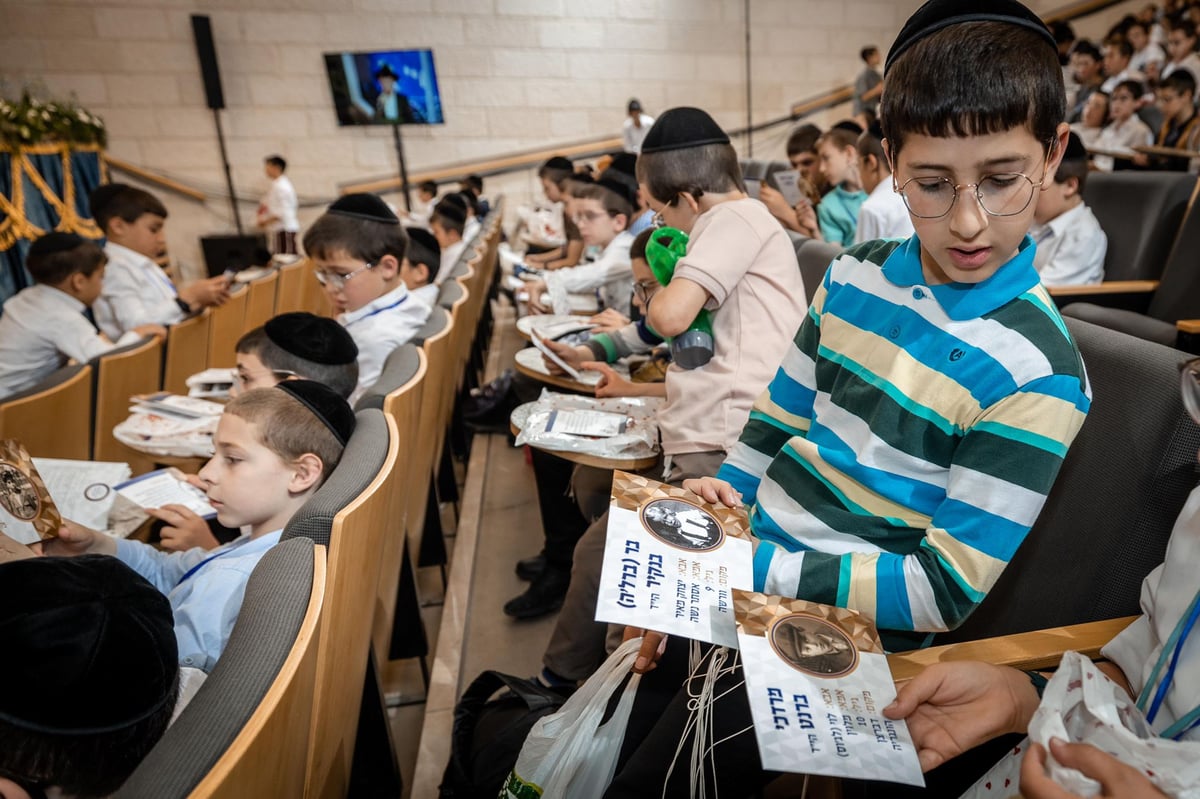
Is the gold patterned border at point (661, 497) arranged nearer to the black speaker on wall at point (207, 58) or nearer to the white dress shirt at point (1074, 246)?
the white dress shirt at point (1074, 246)

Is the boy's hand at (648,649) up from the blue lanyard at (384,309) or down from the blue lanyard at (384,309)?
down

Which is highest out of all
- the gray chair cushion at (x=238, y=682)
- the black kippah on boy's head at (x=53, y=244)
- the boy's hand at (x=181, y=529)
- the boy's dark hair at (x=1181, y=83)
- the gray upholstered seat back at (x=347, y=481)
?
the boy's dark hair at (x=1181, y=83)

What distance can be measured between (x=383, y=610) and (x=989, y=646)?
3.72ft

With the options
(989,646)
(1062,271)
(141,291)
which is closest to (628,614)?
(989,646)

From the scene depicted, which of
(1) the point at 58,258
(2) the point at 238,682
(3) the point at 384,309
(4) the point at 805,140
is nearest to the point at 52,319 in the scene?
(1) the point at 58,258

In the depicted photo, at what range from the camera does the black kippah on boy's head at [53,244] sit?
263 cm

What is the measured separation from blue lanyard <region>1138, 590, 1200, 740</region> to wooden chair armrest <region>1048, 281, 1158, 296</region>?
6.37 ft

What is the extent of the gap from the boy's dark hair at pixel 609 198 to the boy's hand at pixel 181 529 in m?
2.24

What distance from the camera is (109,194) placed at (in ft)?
11.1

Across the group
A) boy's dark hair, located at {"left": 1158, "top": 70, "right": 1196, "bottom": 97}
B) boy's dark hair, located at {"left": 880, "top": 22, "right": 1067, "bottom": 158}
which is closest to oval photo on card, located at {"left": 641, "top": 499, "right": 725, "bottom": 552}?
boy's dark hair, located at {"left": 880, "top": 22, "right": 1067, "bottom": 158}

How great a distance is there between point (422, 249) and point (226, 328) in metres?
0.88

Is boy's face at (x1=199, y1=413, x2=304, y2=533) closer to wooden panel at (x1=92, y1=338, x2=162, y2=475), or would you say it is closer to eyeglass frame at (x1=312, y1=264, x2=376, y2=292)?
wooden panel at (x1=92, y1=338, x2=162, y2=475)

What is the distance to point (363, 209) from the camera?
89.8 inches

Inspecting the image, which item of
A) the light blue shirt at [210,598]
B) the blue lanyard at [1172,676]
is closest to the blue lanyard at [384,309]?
the light blue shirt at [210,598]
